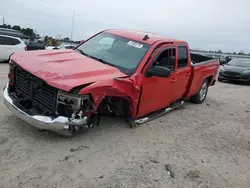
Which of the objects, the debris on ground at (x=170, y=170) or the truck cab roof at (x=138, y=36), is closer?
the debris on ground at (x=170, y=170)

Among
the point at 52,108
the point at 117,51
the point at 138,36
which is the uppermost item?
the point at 138,36

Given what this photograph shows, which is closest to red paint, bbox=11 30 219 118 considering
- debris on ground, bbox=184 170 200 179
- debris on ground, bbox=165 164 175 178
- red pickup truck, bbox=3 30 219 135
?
red pickup truck, bbox=3 30 219 135

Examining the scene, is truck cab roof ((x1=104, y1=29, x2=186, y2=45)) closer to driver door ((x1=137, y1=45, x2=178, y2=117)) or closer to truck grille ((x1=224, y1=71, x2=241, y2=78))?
driver door ((x1=137, y1=45, x2=178, y2=117))

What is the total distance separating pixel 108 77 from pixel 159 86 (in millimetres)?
1443

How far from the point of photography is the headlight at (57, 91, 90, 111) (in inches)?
156

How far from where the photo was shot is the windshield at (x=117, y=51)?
5.10 m

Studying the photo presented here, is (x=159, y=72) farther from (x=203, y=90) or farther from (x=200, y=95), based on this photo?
(x=203, y=90)

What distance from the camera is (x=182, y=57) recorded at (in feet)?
21.5

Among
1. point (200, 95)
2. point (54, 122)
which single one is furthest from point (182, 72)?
point (54, 122)

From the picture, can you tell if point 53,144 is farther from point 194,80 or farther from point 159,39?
point 194,80

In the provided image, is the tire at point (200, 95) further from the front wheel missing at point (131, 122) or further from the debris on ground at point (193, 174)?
the debris on ground at point (193, 174)

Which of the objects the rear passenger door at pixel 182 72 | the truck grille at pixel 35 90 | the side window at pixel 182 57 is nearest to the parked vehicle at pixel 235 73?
the rear passenger door at pixel 182 72

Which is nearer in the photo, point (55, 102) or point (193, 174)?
point (193, 174)

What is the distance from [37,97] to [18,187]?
5.34ft
